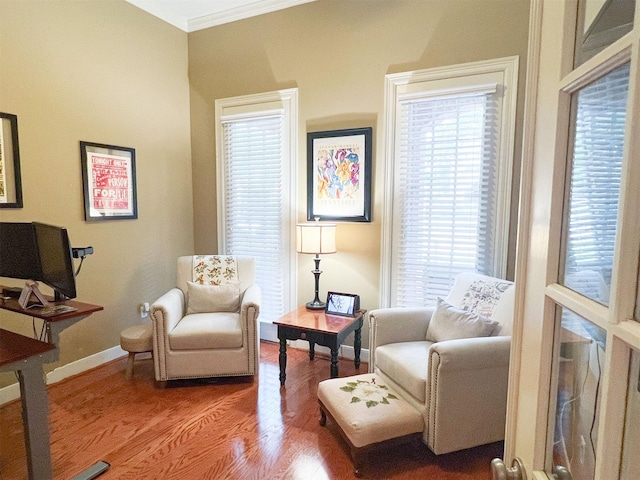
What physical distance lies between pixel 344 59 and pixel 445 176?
1288 mm

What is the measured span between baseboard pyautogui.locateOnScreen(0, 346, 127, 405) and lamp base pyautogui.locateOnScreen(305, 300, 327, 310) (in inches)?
68.5

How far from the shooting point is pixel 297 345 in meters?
3.64

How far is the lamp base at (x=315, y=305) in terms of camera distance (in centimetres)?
320

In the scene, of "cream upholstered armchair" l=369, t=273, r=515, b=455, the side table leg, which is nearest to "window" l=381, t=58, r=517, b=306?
"cream upholstered armchair" l=369, t=273, r=515, b=455

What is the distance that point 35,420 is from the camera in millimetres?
1749

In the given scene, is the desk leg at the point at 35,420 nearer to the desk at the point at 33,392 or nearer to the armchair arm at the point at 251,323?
the desk at the point at 33,392

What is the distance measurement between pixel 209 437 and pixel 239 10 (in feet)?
11.5

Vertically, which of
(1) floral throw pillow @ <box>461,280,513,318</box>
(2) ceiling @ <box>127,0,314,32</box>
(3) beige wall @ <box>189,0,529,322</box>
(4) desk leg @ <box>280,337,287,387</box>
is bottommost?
(4) desk leg @ <box>280,337,287,387</box>

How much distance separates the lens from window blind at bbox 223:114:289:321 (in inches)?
141

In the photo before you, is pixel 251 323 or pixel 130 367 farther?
pixel 130 367

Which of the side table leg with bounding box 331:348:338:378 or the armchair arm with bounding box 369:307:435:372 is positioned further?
the side table leg with bounding box 331:348:338:378

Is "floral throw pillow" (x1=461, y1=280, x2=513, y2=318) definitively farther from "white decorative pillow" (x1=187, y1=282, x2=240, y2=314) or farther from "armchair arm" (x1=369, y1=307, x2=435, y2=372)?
"white decorative pillow" (x1=187, y1=282, x2=240, y2=314)

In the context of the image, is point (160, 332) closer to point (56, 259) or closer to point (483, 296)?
point (56, 259)

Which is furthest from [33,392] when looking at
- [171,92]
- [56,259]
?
[171,92]
